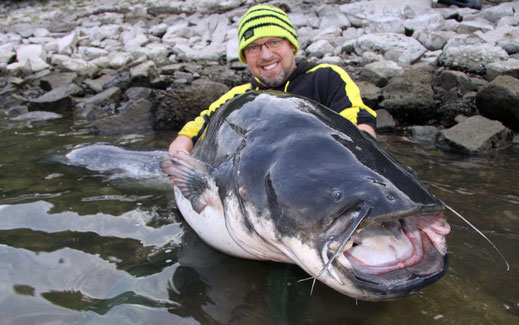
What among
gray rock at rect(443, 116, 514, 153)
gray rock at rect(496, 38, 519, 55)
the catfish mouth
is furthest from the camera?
gray rock at rect(496, 38, 519, 55)

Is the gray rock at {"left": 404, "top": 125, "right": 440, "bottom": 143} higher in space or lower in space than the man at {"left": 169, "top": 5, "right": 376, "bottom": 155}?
lower

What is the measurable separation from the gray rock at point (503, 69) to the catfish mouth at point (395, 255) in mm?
5976

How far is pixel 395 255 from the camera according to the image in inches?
59.5

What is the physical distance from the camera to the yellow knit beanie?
370cm

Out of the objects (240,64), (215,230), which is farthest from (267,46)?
(240,64)

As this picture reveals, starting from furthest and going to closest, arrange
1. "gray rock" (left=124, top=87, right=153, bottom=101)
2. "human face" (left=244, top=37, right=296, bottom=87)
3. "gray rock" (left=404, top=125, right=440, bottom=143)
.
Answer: "gray rock" (left=124, top=87, right=153, bottom=101), "gray rock" (left=404, top=125, right=440, bottom=143), "human face" (left=244, top=37, right=296, bottom=87)

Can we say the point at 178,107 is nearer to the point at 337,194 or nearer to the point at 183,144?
the point at 183,144

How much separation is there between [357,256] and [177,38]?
13742 millimetres

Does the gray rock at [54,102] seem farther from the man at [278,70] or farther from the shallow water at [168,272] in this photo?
the man at [278,70]

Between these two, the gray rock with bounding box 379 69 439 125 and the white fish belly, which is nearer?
the white fish belly

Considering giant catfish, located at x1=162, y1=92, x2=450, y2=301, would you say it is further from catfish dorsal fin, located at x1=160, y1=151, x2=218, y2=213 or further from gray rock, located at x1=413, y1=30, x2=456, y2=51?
gray rock, located at x1=413, y1=30, x2=456, y2=51

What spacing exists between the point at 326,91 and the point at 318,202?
2.29m

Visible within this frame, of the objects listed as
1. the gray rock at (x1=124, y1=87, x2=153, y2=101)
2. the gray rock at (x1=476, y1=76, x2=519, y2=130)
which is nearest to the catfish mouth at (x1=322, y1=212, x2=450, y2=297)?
the gray rock at (x1=476, y1=76, x2=519, y2=130)

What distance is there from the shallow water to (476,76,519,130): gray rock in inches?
82.0
